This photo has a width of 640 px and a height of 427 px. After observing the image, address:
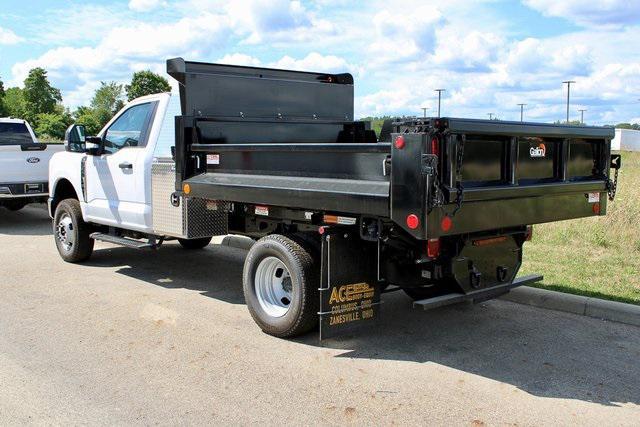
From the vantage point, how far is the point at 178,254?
9.84 metres

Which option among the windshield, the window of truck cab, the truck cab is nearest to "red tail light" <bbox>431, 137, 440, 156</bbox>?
the truck cab

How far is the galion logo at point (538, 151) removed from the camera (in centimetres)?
521

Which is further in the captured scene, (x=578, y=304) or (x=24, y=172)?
(x=24, y=172)

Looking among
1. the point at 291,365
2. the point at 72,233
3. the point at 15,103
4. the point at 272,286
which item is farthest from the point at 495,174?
the point at 15,103

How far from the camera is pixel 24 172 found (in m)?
13.3

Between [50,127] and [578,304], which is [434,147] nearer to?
[578,304]

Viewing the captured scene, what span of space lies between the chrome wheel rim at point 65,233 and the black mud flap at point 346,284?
512 centimetres

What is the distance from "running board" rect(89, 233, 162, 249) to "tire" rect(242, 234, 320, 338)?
7.31ft

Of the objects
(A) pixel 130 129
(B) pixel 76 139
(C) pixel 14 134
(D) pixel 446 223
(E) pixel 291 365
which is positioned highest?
(C) pixel 14 134

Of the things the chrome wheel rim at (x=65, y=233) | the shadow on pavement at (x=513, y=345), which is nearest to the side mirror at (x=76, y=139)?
the chrome wheel rim at (x=65, y=233)

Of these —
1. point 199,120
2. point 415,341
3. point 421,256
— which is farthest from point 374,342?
point 199,120

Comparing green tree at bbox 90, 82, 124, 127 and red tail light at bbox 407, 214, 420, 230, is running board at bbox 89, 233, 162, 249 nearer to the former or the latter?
red tail light at bbox 407, 214, 420, 230

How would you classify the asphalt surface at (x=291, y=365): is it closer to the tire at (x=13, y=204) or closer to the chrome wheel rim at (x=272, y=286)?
the chrome wheel rim at (x=272, y=286)

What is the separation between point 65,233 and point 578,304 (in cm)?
683
